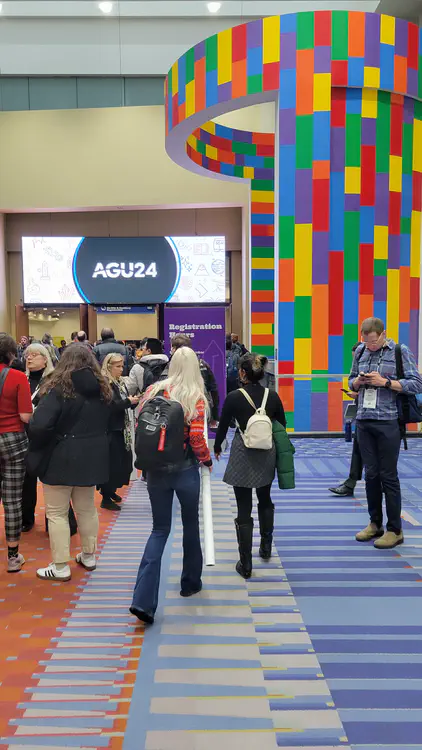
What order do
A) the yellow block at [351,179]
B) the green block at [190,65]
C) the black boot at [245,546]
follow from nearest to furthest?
1. the black boot at [245,546]
2. the yellow block at [351,179]
3. the green block at [190,65]

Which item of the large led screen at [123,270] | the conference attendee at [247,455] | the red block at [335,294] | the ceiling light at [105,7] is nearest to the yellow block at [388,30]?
the red block at [335,294]

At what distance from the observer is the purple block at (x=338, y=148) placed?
26.3ft

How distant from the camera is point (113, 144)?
14547 millimetres

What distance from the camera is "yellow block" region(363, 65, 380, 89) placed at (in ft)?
25.8

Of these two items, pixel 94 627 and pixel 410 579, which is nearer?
pixel 94 627

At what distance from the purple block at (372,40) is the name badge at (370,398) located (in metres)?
5.83

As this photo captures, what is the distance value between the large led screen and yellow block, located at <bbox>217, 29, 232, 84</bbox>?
298 inches

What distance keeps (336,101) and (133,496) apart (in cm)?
606

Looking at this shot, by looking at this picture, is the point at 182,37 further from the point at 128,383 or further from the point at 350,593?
the point at 350,593

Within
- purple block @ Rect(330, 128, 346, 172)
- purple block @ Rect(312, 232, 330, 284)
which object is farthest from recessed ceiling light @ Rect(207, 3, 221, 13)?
purple block @ Rect(312, 232, 330, 284)

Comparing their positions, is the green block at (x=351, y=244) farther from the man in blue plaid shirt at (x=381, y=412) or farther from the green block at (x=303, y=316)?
the man in blue plaid shirt at (x=381, y=412)

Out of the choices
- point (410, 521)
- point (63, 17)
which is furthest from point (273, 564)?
point (63, 17)

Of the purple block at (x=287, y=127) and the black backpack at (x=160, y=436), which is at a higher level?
the purple block at (x=287, y=127)

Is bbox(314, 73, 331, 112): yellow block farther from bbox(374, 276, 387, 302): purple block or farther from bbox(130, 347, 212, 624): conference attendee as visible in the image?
bbox(130, 347, 212, 624): conference attendee
